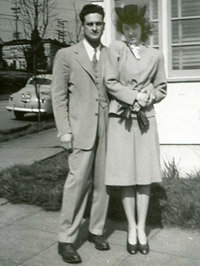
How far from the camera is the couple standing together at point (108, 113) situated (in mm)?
4008

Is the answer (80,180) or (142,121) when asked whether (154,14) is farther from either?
(80,180)

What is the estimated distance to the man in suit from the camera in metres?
4.02

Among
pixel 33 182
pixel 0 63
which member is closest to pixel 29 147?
pixel 33 182

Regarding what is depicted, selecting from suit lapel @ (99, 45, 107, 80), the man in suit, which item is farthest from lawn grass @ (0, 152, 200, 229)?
suit lapel @ (99, 45, 107, 80)

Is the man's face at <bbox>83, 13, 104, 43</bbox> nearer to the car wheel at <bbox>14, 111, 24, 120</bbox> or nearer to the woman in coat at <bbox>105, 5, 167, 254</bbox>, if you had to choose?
the woman in coat at <bbox>105, 5, 167, 254</bbox>

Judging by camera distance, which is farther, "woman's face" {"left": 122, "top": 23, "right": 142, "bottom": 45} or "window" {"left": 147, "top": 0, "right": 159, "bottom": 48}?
"window" {"left": 147, "top": 0, "right": 159, "bottom": 48}

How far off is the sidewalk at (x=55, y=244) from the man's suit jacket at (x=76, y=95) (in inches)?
37.5

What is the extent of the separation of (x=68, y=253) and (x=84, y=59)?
1599mm

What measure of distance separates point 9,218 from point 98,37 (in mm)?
2366

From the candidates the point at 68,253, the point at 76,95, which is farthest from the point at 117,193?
the point at 76,95

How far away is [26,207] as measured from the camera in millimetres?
5758

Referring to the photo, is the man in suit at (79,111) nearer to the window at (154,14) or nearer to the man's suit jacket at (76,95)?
the man's suit jacket at (76,95)

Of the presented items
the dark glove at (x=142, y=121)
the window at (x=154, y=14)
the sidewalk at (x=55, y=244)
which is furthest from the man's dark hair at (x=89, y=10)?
the window at (x=154, y=14)

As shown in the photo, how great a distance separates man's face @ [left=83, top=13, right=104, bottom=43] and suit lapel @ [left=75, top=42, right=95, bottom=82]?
12cm
